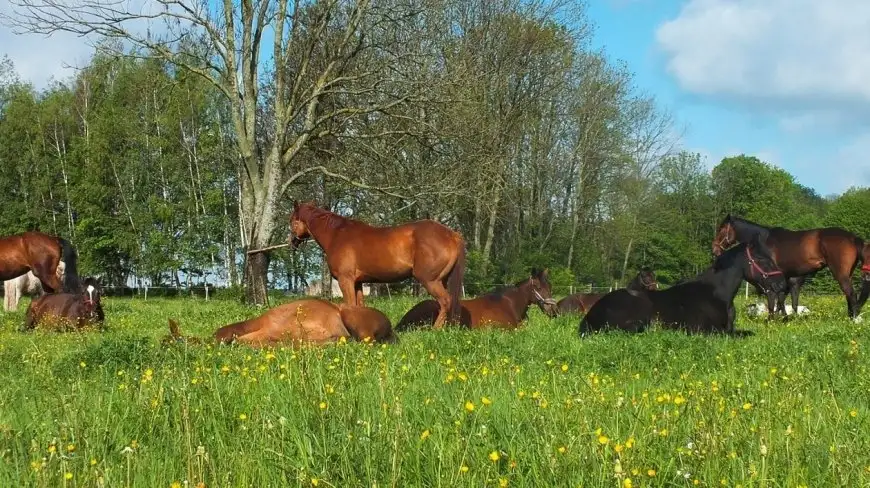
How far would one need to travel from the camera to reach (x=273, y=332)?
9.45 m

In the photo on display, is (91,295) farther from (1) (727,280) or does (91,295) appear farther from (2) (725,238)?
(2) (725,238)

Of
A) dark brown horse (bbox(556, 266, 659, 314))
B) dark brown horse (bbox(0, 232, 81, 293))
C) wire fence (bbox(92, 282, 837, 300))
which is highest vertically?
dark brown horse (bbox(0, 232, 81, 293))

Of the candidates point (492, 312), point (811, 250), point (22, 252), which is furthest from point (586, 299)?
point (22, 252)

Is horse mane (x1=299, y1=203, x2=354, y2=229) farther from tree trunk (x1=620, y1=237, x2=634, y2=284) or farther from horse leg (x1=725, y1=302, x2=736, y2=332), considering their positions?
tree trunk (x1=620, y1=237, x2=634, y2=284)

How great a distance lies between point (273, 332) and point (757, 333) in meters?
6.81

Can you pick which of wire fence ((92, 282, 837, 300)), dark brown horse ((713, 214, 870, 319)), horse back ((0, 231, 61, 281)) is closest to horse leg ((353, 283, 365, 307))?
dark brown horse ((713, 214, 870, 319))

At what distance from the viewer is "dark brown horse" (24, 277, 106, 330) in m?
12.9

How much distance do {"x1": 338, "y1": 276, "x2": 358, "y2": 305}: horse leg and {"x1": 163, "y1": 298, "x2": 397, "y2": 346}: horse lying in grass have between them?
3819mm

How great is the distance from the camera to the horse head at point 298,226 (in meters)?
14.5

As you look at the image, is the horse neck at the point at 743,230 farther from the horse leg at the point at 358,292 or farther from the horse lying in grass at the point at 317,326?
the horse lying in grass at the point at 317,326

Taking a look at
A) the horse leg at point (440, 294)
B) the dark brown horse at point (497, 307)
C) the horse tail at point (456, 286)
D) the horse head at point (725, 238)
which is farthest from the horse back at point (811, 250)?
the horse leg at point (440, 294)

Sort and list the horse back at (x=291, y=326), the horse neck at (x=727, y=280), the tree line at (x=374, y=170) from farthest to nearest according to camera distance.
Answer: the tree line at (x=374, y=170), the horse neck at (x=727, y=280), the horse back at (x=291, y=326)

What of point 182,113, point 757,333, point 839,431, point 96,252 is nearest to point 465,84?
point 757,333

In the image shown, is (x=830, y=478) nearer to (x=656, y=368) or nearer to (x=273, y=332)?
(x=656, y=368)
